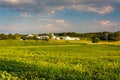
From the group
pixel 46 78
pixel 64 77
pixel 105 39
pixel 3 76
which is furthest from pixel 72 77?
pixel 105 39

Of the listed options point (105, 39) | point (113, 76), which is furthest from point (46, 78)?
point (105, 39)

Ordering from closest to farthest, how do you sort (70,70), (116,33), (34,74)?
(34,74)
(70,70)
(116,33)

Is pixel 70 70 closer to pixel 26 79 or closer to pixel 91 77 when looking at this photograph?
pixel 91 77

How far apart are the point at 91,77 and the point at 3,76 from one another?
19.1 feet

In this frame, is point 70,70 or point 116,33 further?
point 116,33

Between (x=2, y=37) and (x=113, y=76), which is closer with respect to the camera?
(x=113, y=76)

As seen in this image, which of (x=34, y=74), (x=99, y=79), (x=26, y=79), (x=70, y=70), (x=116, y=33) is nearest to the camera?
(x=26, y=79)

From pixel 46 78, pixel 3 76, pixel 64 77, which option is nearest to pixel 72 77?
pixel 64 77

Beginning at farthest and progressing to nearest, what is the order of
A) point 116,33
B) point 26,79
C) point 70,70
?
1. point 116,33
2. point 70,70
3. point 26,79

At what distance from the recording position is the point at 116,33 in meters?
170

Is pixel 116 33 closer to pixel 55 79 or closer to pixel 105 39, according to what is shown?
pixel 105 39

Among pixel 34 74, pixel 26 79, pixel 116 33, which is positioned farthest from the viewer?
pixel 116 33

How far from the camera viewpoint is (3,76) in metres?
18.4

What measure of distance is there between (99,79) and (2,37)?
159005 millimetres
